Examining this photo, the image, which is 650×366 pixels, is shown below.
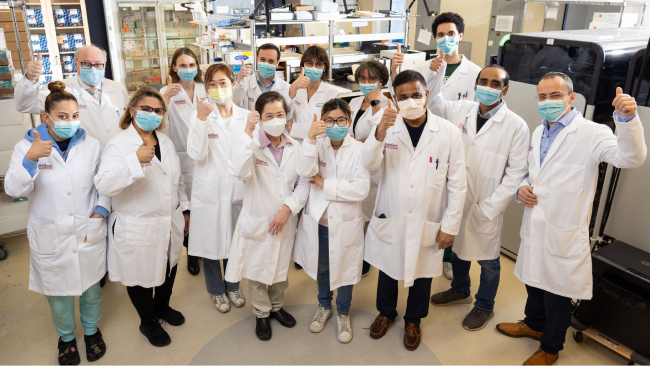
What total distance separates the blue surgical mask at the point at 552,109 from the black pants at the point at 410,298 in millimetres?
1095

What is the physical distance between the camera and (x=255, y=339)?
286 cm

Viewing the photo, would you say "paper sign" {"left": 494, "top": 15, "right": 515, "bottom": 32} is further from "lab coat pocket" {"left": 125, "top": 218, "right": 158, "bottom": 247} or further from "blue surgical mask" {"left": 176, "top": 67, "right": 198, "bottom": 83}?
"lab coat pocket" {"left": 125, "top": 218, "right": 158, "bottom": 247}

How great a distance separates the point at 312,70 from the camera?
3299 millimetres

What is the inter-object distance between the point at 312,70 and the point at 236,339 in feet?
6.11

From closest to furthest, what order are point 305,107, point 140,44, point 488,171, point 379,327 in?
point 488,171 → point 379,327 → point 305,107 → point 140,44

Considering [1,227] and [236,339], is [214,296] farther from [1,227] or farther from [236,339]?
[1,227]

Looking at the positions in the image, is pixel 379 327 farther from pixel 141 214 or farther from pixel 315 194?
pixel 141 214

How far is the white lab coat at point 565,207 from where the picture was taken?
90.2 inches

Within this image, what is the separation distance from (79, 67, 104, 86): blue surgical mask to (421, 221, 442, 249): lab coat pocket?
2238mm

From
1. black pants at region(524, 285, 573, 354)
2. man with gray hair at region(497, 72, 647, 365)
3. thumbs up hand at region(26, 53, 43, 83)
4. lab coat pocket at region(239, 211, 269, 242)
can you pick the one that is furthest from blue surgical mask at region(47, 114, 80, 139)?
black pants at region(524, 285, 573, 354)

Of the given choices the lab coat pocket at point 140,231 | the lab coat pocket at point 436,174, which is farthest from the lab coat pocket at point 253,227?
the lab coat pocket at point 436,174

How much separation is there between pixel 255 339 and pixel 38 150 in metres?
1.59

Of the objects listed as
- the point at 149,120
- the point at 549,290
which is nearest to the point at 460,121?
the point at 549,290

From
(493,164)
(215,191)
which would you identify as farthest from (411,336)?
(215,191)
